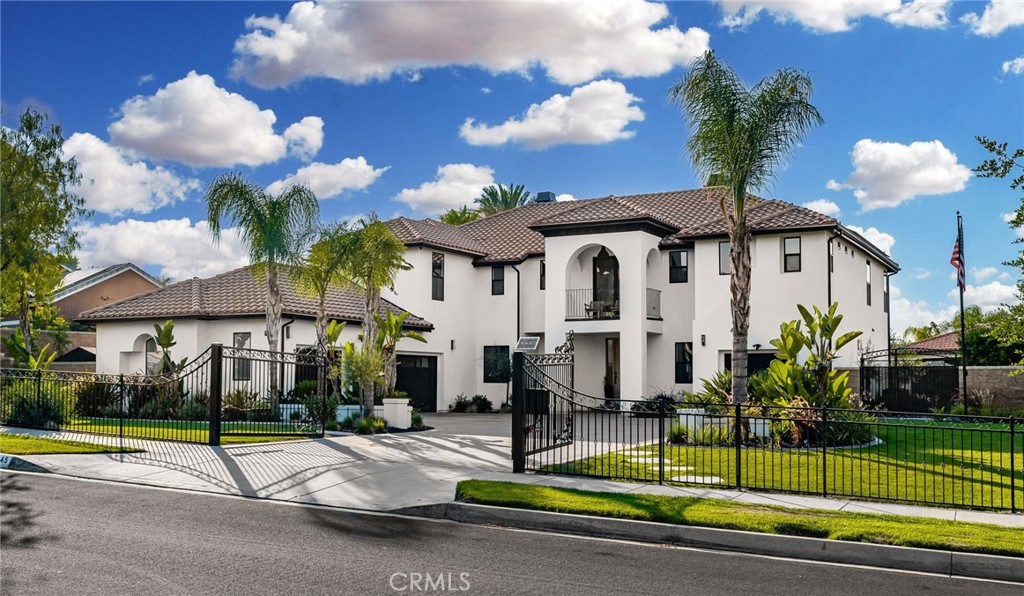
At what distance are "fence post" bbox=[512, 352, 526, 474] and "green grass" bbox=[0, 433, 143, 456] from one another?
24.9ft

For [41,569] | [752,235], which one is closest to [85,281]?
[752,235]

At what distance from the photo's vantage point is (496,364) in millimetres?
35625

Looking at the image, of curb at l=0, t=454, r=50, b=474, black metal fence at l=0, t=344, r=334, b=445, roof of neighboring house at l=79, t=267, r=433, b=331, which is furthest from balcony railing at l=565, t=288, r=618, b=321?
curb at l=0, t=454, r=50, b=474

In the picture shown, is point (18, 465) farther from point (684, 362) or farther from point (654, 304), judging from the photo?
point (684, 362)

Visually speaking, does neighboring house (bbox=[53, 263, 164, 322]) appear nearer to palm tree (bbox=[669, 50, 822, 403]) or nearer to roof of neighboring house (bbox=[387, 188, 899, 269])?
roof of neighboring house (bbox=[387, 188, 899, 269])

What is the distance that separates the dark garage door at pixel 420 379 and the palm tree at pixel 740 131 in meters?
16.9

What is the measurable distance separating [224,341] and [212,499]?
1825 centimetres

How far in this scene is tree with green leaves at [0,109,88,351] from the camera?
1189 inches

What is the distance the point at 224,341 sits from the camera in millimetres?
30172

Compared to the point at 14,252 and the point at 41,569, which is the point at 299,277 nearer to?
the point at 14,252

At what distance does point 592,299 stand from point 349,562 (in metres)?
24.7

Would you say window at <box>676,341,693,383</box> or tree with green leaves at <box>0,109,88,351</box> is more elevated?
tree with green leaves at <box>0,109,88,351</box>

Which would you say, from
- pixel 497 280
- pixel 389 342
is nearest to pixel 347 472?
pixel 389 342

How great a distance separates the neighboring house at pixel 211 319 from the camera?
29719mm
